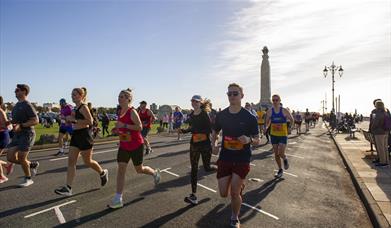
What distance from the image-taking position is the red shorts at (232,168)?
5223 millimetres

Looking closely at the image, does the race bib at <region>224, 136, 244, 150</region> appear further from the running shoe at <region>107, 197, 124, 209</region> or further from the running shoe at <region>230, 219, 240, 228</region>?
the running shoe at <region>107, 197, 124, 209</region>

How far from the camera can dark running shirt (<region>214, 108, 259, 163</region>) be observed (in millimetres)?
5277

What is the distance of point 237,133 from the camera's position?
17.4ft

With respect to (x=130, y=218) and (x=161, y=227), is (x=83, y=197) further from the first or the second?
(x=161, y=227)

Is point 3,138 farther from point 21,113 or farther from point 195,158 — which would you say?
point 195,158

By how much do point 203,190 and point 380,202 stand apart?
11.6 feet

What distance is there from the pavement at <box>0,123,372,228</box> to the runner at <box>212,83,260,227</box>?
59 cm

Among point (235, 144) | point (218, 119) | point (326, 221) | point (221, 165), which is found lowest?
point (326, 221)

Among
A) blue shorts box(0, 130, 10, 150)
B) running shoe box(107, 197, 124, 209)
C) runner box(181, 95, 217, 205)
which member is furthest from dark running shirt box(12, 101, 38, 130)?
runner box(181, 95, 217, 205)

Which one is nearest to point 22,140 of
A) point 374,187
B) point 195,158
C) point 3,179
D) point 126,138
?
point 3,179

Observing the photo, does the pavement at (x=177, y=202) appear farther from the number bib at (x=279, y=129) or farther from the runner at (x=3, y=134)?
the number bib at (x=279, y=129)

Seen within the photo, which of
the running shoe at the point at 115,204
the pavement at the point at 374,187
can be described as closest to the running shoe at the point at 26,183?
the running shoe at the point at 115,204

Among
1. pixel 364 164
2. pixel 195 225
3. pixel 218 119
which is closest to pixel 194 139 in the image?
pixel 218 119

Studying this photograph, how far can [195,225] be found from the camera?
539cm
